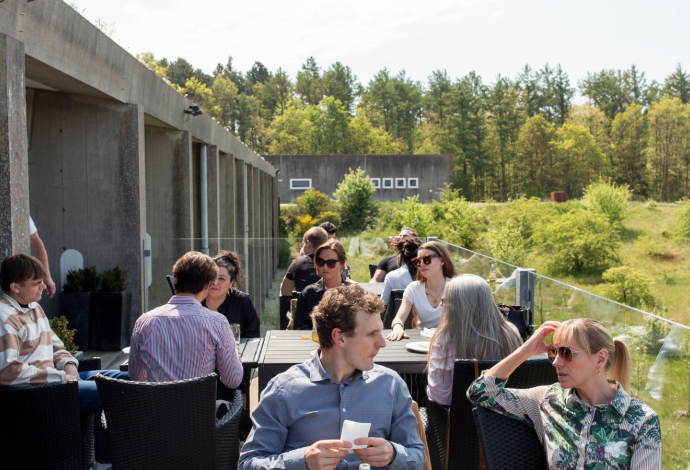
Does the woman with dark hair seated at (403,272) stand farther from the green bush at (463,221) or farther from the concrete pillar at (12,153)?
the green bush at (463,221)

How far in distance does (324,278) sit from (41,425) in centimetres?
244

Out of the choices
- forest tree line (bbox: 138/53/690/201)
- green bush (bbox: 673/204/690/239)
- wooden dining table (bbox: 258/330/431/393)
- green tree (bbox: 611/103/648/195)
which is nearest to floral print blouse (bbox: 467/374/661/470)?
wooden dining table (bbox: 258/330/431/393)

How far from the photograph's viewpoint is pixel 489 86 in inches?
2450

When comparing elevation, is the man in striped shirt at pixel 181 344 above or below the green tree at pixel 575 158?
below

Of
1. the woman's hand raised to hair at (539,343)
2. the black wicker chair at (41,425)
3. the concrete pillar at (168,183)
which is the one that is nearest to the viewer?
the woman's hand raised to hair at (539,343)

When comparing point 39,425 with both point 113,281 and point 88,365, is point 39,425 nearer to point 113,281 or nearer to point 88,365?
point 88,365

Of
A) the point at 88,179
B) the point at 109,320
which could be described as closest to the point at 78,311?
the point at 109,320

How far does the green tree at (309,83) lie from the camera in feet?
235

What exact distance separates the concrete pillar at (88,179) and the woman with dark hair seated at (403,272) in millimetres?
3047

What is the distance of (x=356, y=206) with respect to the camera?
3338 centimetres

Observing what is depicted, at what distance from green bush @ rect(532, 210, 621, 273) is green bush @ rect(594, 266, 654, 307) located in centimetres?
326

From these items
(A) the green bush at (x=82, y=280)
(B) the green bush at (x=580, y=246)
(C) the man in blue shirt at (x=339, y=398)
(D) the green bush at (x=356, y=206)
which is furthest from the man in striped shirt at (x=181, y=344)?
(D) the green bush at (x=356, y=206)

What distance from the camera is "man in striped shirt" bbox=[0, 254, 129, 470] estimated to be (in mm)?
2951

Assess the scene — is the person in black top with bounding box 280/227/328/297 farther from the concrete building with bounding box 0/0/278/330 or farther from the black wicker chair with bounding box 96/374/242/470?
the black wicker chair with bounding box 96/374/242/470
